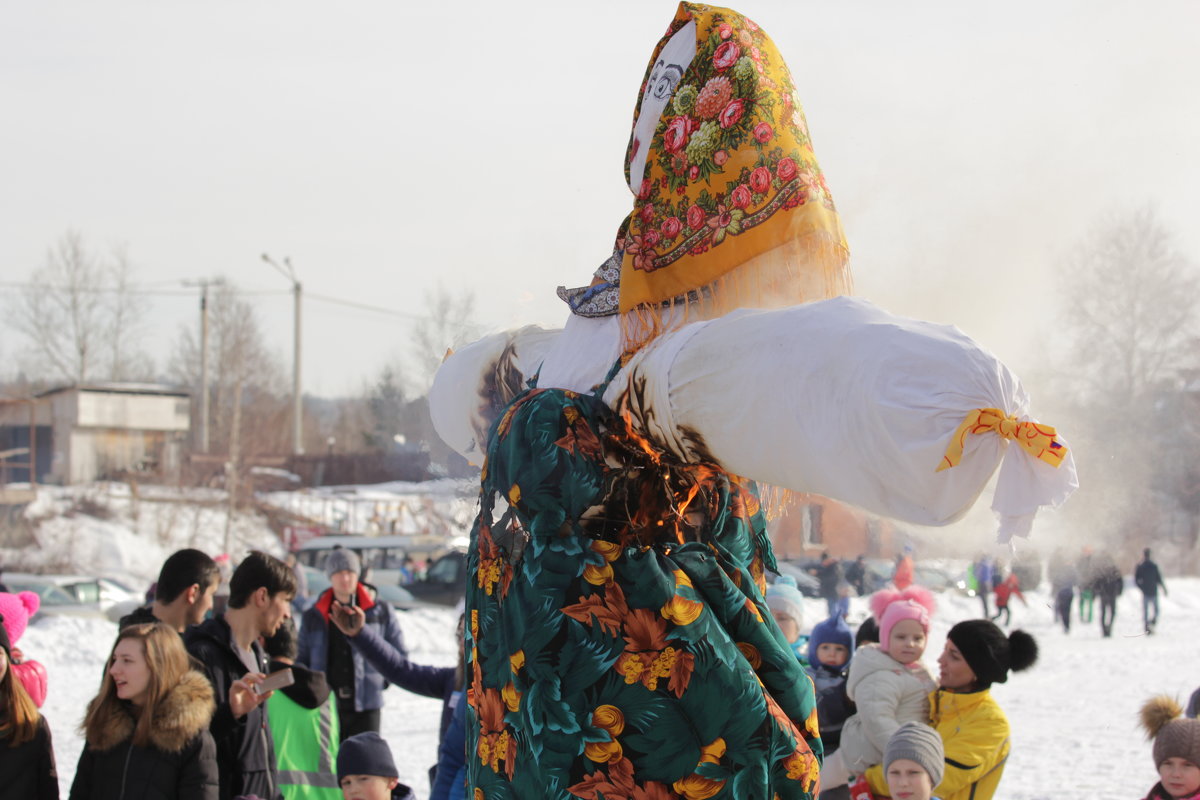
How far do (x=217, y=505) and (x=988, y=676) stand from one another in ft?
105

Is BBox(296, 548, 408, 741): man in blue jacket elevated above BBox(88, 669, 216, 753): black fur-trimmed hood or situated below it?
below

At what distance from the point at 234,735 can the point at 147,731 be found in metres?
0.50

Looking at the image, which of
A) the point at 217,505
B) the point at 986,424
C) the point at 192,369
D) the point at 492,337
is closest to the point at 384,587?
the point at 217,505

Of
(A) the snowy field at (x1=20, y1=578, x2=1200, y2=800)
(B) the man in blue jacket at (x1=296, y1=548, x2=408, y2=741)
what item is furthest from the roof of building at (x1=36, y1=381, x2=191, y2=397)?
(B) the man in blue jacket at (x1=296, y1=548, x2=408, y2=741)

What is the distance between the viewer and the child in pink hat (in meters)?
4.44

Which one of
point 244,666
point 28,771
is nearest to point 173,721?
point 28,771

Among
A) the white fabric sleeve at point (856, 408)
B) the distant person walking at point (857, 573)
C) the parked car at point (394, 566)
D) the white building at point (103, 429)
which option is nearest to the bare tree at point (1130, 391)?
the white fabric sleeve at point (856, 408)

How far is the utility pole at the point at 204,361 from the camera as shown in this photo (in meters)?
41.6

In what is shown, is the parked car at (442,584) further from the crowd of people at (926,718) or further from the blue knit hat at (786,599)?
the crowd of people at (926,718)

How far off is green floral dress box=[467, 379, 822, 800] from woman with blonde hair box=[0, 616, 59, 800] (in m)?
2.16

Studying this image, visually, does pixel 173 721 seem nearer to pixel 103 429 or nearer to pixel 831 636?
pixel 831 636

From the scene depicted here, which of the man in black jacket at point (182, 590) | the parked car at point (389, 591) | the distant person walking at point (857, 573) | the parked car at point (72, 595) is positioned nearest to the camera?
the man in black jacket at point (182, 590)

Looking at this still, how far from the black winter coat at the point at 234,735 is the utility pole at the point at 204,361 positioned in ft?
127

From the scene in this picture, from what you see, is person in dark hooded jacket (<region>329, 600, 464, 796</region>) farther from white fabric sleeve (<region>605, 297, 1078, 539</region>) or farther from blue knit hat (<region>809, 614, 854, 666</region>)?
white fabric sleeve (<region>605, 297, 1078, 539</region>)
